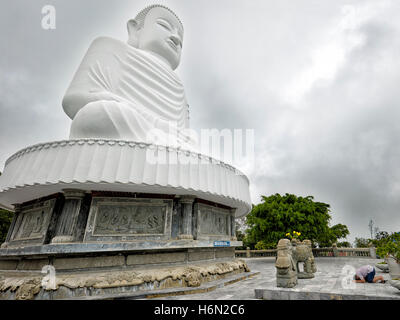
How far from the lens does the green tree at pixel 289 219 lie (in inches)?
608

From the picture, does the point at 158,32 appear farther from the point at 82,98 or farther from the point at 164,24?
the point at 82,98

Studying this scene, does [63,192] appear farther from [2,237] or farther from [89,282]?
[2,237]

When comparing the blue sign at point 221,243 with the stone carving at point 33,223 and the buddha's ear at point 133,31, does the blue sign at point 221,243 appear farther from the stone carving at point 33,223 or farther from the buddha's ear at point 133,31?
the buddha's ear at point 133,31

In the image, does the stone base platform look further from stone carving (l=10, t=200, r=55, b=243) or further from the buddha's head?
the buddha's head

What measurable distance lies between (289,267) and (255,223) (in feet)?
39.4

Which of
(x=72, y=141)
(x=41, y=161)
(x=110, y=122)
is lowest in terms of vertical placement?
(x=41, y=161)

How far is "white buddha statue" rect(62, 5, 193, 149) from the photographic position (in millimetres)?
6953

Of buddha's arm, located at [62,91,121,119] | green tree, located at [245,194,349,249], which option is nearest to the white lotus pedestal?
buddha's arm, located at [62,91,121,119]

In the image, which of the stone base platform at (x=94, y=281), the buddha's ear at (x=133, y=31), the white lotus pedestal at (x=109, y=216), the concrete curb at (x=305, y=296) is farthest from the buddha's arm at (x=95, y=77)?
the concrete curb at (x=305, y=296)

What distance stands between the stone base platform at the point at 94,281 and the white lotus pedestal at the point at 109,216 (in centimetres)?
2

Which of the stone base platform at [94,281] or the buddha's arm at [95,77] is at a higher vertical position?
the buddha's arm at [95,77]

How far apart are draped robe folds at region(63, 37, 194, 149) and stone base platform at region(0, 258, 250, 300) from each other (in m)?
3.74
